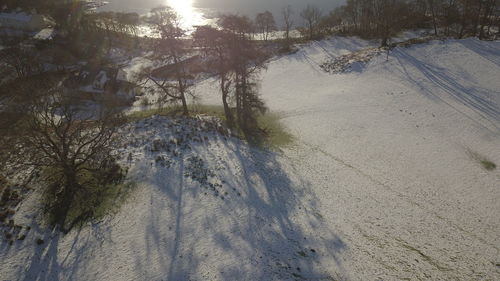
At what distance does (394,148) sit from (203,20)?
8047 centimetres

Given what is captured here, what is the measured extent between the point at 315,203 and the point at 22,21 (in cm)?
8976

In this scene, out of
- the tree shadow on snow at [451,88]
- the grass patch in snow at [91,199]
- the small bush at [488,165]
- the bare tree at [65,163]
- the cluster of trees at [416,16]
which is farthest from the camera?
the cluster of trees at [416,16]

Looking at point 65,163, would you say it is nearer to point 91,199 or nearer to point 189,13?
point 91,199

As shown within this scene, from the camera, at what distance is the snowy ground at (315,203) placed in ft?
44.6

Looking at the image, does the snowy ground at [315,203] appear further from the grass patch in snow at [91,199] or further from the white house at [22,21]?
the white house at [22,21]

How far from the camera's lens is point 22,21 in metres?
68.5

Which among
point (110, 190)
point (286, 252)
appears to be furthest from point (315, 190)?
point (110, 190)

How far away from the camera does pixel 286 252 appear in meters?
14.5

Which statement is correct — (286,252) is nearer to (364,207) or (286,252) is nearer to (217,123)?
(364,207)

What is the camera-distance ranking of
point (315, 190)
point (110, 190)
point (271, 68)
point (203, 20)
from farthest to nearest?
1. point (203, 20)
2. point (271, 68)
3. point (315, 190)
4. point (110, 190)

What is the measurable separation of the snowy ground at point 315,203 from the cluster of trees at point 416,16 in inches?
1042

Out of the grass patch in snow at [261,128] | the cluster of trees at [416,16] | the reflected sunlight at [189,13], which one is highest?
the reflected sunlight at [189,13]

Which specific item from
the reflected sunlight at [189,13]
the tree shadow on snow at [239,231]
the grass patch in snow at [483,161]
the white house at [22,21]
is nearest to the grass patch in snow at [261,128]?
the tree shadow on snow at [239,231]

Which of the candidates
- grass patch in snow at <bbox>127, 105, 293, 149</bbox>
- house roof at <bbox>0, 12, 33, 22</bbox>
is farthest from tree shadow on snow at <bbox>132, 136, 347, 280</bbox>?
house roof at <bbox>0, 12, 33, 22</bbox>
